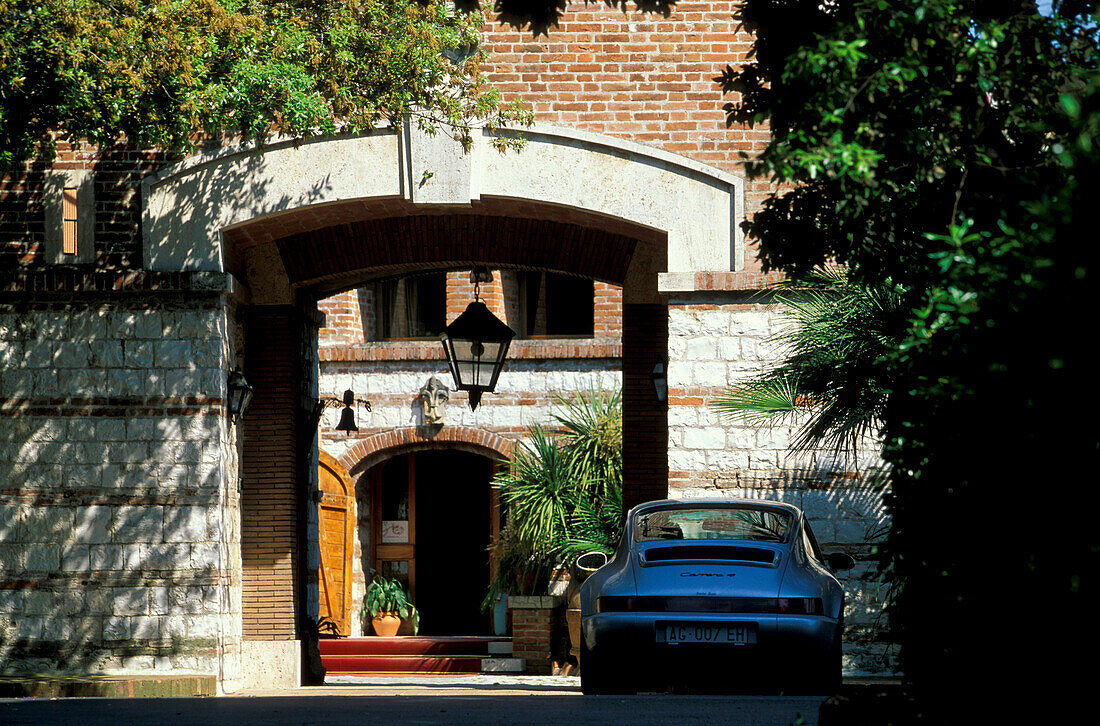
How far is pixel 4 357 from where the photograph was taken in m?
12.1

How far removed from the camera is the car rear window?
31.4 feet

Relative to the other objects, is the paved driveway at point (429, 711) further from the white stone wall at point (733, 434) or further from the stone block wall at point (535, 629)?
the stone block wall at point (535, 629)

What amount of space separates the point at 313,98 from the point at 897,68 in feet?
18.2

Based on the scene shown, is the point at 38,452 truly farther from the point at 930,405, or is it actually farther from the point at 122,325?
the point at 930,405

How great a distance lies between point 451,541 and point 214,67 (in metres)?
16.1

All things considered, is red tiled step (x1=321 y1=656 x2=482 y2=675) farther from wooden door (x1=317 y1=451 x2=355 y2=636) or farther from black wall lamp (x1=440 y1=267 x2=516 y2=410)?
black wall lamp (x1=440 y1=267 x2=516 y2=410)

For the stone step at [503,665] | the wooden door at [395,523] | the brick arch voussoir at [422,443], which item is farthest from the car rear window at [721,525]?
the wooden door at [395,523]

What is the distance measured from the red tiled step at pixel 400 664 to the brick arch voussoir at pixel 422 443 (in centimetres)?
374

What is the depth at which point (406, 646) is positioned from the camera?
70.9 feet

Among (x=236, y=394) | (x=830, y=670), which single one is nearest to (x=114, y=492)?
(x=236, y=394)

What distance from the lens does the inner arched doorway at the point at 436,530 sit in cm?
2497

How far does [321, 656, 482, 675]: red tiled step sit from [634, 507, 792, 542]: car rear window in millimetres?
10844

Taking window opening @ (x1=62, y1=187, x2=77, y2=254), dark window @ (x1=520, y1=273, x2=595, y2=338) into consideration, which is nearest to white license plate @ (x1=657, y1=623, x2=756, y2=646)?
window opening @ (x1=62, y1=187, x2=77, y2=254)

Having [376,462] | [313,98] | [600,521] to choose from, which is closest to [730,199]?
[313,98]
